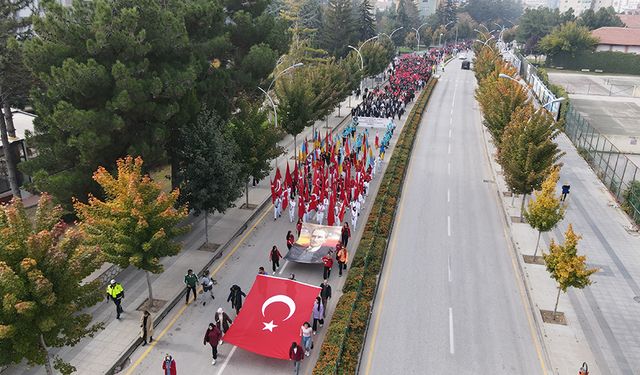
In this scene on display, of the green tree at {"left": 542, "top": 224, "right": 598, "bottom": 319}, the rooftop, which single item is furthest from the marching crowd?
the rooftop

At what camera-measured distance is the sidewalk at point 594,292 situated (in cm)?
1596

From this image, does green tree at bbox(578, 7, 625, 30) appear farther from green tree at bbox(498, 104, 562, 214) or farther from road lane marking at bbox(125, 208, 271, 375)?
road lane marking at bbox(125, 208, 271, 375)

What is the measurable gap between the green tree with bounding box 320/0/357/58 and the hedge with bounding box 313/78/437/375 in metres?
53.8

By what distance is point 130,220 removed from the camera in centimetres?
1527

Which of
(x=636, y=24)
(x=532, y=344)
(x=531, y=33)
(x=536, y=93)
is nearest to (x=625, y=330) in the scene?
(x=532, y=344)

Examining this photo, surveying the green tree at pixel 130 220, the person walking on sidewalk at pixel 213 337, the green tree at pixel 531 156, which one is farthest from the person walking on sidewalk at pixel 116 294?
the green tree at pixel 531 156

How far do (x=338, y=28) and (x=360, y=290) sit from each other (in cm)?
6898

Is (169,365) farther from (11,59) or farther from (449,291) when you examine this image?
(11,59)

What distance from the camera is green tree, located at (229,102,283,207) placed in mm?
24578

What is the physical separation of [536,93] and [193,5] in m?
49.1

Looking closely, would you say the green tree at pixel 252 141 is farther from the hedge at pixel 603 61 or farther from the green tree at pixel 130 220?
the hedge at pixel 603 61

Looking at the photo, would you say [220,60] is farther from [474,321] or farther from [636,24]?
[636,24]

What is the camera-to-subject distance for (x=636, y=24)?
142m

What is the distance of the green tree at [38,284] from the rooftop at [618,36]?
10705 centimetres
